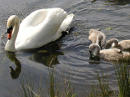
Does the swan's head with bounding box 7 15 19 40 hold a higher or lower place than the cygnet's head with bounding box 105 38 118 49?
higher

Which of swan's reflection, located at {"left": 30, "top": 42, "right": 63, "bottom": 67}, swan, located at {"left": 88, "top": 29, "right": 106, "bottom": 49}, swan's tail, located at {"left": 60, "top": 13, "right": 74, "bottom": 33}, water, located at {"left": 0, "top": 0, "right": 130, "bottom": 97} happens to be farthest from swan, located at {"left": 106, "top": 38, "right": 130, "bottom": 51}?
swan's tail, located at {"left": 60, "top": 13, "right": 74, "bottom": 33}

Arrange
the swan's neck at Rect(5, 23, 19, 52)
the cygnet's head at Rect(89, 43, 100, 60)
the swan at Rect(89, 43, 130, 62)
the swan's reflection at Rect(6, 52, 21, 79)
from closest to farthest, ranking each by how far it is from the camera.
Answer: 1. the swan's reflection at Rect(6, 52, 21, 79)
2. the swan at Rect(89, 43, 130, 62)
3. the cygnet's head at Rect(89, 43, 100, 60)
4. the swan's neck at Rect(5, 23, 19, 52)

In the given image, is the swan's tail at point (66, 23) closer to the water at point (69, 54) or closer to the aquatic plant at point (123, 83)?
the water at point (69, 54)

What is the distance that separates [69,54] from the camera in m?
8.28

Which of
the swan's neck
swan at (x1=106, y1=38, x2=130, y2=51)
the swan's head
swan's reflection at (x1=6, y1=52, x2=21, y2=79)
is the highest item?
the swan's head

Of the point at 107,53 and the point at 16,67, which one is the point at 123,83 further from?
the point at 16,67

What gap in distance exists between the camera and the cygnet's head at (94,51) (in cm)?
802

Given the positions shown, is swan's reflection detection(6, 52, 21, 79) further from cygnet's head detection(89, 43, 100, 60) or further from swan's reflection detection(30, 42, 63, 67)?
cygnet's head detection(89, 43, 100, 60)

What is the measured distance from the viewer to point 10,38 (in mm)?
8742

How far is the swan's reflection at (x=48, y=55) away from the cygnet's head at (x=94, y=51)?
876 mm

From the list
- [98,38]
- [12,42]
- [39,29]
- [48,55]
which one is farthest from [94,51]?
[12,42]

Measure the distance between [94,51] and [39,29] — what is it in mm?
1834

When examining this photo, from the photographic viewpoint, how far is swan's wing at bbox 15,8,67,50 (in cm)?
874

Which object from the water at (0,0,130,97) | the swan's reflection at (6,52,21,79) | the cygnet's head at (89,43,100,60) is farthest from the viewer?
the cygnet's head at (89,43,100,60)
